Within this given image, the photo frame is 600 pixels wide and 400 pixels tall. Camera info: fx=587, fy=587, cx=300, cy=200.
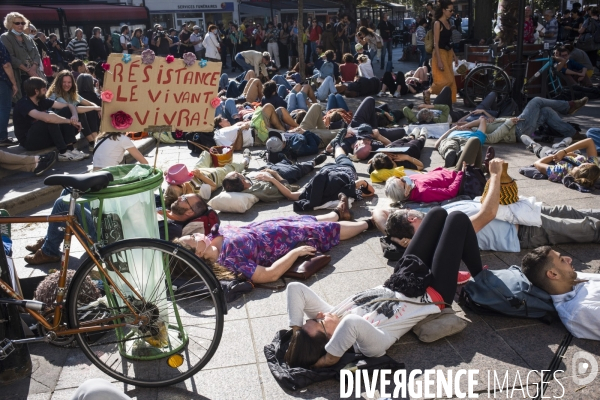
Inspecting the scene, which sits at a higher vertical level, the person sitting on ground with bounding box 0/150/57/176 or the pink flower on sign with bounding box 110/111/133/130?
the pink flower on sign with bounding box 110/111/133/130

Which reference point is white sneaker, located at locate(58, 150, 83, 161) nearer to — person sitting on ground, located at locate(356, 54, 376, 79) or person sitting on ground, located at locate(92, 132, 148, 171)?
person sitting on ground, located at locate(92, 132, 148, 171)

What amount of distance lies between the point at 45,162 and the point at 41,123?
749 millimetres

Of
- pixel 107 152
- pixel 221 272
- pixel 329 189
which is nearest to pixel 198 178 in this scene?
pixel 107 152

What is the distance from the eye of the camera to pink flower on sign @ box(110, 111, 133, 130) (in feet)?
12.8

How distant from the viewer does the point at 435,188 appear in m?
5.88

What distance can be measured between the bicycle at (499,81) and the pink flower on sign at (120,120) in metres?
8.07

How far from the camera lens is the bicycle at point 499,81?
10.6m

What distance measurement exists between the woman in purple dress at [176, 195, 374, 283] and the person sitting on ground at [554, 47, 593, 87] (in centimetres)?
790

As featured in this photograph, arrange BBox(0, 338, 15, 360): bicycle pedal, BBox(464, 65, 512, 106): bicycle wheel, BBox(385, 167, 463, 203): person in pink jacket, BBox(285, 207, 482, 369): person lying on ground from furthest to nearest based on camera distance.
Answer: BBox(464, 65, 512, 106): bicycle wheel
BBox(385, 167, 463, 203): person in pink jacket
BBox(285, 207, 482, 369): person lying on ground
BBox(0, 338, 15, 360): bicycle pedal

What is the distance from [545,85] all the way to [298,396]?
368 inches

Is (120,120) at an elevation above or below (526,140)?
above

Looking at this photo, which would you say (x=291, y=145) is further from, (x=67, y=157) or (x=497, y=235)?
(x=497, y=235)

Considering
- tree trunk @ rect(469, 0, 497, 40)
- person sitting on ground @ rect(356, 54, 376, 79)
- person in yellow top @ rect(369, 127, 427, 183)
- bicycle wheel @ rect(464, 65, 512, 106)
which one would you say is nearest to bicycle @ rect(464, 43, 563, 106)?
bicycle wheel @ rect(464, 65, 512, 106)

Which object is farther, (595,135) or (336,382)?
(595,135)
